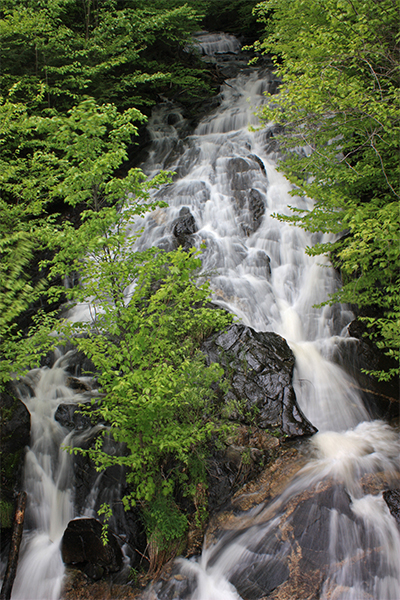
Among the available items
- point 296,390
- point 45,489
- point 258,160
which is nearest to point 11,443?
point 45,489

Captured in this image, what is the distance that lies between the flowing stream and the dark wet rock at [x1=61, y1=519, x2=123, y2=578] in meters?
0.24

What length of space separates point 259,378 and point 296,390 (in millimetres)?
803

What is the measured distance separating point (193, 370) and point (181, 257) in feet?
→ 5.69

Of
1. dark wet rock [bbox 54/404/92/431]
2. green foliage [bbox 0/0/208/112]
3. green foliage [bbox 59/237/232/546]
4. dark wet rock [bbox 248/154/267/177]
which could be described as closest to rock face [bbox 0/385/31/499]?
dark wet rock [bbox 54/404/92/431]

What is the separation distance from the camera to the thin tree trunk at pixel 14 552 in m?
4.26

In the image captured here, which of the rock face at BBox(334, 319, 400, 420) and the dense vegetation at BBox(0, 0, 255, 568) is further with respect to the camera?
the rock face at BBox(334, 319, 400, 420)

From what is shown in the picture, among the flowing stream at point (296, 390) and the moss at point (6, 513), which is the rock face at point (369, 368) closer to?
the flowing stream at point (296, 390)

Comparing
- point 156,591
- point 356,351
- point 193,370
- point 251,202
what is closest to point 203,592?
point 156,591

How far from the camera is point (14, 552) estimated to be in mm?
4469

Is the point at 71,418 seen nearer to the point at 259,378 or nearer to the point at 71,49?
the point at 259,378

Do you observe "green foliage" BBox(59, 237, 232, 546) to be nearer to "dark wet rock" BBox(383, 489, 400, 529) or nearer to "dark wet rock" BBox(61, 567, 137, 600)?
"dark wet rock" BBox(61, 567, 137, 600)

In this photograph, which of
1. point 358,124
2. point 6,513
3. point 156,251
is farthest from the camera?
point 358,124

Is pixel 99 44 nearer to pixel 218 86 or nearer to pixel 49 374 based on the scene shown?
pixel 218 86

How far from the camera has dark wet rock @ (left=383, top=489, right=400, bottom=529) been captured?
4.45m
